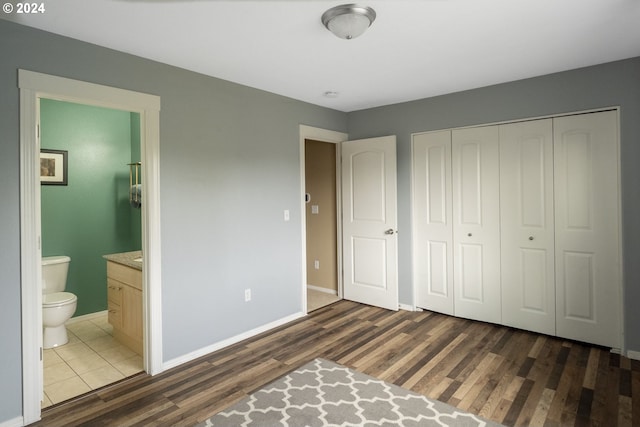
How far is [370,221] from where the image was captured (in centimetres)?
433

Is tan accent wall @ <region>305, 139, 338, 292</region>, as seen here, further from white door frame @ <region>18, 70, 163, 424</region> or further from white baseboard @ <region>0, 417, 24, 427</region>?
white baseboard @ <region>0, 417, 24, 427</region>

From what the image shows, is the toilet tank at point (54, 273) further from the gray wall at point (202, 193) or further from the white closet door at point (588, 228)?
the white closet door at point (588, 228)

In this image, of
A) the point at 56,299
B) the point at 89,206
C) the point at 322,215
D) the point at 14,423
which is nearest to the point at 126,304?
the point at 56,299

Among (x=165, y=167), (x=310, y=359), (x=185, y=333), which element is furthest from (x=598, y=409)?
(x=165, y=167)

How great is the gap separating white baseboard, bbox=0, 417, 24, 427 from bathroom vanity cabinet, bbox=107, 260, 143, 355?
921 mm

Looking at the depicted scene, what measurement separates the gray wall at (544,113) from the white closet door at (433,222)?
0.10m

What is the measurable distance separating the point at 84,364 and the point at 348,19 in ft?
10.5

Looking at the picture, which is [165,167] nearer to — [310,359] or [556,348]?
[310,359]

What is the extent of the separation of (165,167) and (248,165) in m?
0.82

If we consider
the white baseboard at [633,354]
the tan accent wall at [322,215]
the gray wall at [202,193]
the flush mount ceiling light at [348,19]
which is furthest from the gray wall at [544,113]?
the flush mount ceiling light at [348,19]

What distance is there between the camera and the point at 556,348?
3.09 m

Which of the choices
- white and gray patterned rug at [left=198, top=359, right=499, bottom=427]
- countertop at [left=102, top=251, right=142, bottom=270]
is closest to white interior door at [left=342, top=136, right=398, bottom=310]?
white and gray patterned rug at [left=198, top=359, right=499, bottom=427]

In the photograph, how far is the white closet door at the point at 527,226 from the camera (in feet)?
10.8

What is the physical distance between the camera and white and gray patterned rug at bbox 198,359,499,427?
2.12 meters
